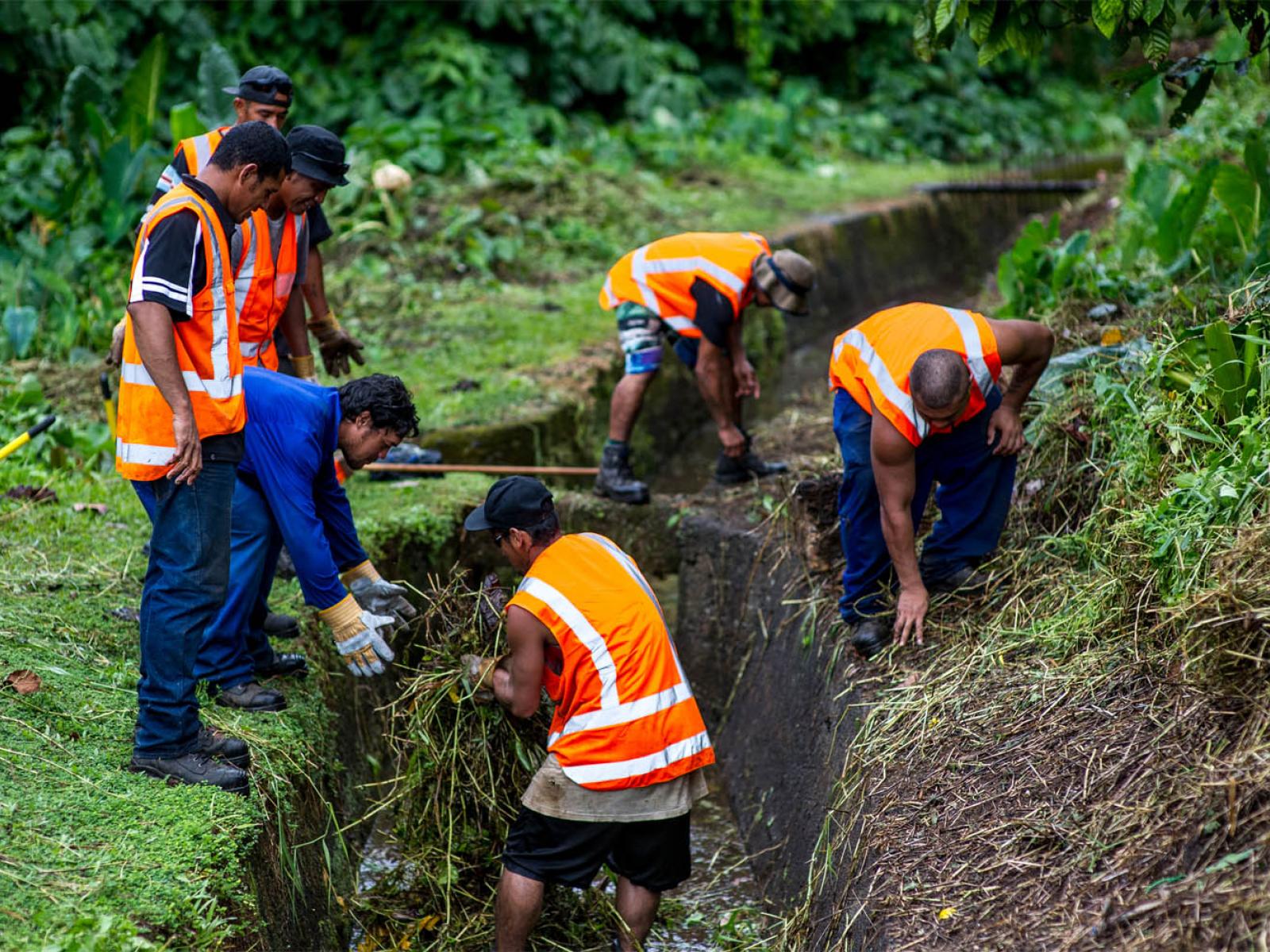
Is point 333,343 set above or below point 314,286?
below

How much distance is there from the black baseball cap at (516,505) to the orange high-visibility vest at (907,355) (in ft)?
3.61

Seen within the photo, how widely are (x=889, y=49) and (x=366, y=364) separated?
38.5ft

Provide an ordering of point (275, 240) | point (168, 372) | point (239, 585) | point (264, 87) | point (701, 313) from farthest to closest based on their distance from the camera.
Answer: point (701, 313) < point (264, 87) < point (275, 240) < point (239, 585) < point (168, 372)

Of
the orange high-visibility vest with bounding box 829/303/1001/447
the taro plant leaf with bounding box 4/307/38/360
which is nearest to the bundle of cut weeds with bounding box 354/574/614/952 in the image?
the orange high-visibility vest with bounding box 829/303/1001/447

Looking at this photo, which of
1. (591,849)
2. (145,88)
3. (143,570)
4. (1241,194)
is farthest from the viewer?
(145,88)

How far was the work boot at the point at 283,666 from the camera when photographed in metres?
4.34

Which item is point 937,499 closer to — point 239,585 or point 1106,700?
point 1106,700

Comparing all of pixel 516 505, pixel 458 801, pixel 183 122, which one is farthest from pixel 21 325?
pixel 516 505

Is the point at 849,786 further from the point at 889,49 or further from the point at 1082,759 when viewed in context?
the point at 889,49

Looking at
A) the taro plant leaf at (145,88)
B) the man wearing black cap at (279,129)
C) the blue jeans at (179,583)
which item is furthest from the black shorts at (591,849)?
the taro plant leaf at (145,88)

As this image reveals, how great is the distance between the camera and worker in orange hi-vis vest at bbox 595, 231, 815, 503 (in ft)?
18.5

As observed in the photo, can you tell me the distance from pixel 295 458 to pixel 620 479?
256 centimetres

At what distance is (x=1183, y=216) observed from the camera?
5.74 meters

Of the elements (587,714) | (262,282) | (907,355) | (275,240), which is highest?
(907,355)
